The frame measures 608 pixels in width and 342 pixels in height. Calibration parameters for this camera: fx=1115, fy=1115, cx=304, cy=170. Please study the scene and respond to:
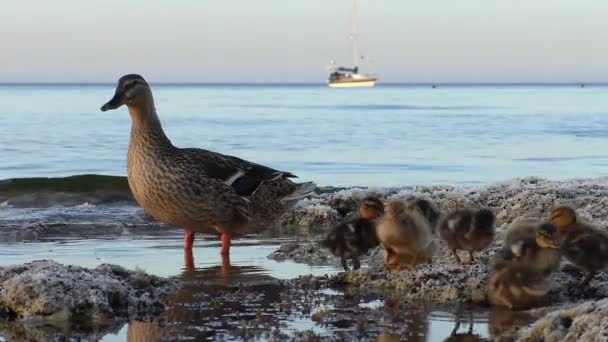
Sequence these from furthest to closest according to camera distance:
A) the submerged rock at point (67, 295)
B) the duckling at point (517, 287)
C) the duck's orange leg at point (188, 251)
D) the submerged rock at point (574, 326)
A: the duck's orange leg at point (188, 251) → the duckling at point (517, 287) → the submerged rock at point (67, 295) → the submerged rock at point (574, 326)

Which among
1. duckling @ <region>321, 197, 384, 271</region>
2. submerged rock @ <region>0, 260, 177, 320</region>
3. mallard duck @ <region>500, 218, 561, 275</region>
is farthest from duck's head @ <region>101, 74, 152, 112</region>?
mallard duck @ <region>500, 218, 561, 275</region>

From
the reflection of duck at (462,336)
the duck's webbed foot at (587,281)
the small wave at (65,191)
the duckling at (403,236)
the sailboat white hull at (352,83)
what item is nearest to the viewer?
the reflection of duck at (462,336)

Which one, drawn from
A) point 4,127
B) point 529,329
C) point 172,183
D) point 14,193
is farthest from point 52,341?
point 4,127

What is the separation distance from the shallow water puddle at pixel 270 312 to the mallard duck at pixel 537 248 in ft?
2.33

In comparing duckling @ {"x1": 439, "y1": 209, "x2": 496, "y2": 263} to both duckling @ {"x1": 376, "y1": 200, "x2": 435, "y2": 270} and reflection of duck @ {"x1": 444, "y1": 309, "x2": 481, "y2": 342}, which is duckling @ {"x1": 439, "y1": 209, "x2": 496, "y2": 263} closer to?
duckling @ {"x1": 376, "y1": 200, "x2": 435, "y2": 270}

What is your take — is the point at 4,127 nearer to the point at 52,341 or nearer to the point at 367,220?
the point at 367,220

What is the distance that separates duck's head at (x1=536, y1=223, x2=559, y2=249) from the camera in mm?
7328

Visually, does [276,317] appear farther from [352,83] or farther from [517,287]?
[352,83]

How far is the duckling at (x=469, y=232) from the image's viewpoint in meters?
8.39

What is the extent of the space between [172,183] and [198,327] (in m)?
2.75

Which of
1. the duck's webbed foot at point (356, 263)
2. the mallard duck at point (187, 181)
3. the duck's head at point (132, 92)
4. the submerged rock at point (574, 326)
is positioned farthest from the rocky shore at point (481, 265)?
the duck's head at point (132, 92)

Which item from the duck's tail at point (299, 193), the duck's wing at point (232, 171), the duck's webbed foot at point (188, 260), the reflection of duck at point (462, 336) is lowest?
the reflection of duck at point (462, 336)

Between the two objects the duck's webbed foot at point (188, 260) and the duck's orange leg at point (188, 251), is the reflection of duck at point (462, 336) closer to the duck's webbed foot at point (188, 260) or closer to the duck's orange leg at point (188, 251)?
the duck's webbed foot at point (188, 260)

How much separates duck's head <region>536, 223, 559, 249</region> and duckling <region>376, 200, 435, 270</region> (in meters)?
1.03
